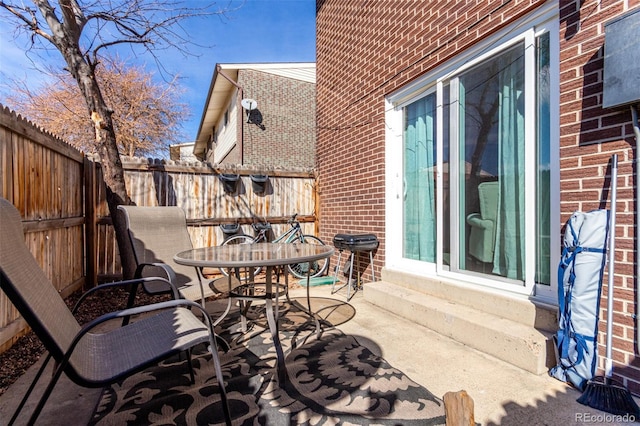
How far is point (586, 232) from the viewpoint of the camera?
5.80 ft

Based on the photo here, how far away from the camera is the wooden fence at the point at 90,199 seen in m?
2.54

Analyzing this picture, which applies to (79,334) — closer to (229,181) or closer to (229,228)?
(229,228)

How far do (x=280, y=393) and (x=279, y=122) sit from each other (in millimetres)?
9044

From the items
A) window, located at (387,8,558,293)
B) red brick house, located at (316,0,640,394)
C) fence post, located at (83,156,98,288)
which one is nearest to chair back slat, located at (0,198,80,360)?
red brick house, located at (316,0,640,394)

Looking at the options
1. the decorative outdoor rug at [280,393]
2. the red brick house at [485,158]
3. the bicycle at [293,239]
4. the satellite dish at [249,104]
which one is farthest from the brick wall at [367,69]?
the satellite dish at [249,104]

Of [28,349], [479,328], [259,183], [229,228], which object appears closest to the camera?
[479,328]

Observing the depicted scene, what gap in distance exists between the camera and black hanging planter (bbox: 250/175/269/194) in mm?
5251

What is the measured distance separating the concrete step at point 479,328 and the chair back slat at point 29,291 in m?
2.41

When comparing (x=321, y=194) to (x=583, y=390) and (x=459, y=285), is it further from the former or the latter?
(x=583, y=390)

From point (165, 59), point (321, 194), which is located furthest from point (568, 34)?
point (165, 59)

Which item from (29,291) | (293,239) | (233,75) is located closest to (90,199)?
(293,239)

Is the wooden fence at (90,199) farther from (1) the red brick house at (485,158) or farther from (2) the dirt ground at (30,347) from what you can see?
(1) the red brick house at (485,158)

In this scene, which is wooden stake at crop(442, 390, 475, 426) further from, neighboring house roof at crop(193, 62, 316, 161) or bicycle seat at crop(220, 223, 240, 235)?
neighboring house roof at crop(193, 62, 316, 161)

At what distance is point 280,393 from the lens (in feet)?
5.75
